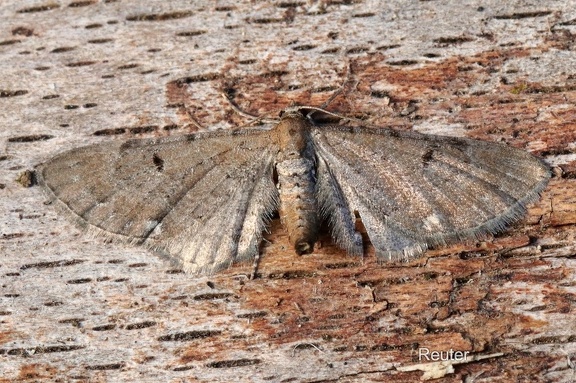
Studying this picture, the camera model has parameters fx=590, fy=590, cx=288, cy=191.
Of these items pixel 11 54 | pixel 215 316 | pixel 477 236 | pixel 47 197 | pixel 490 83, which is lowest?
pixel 215 316

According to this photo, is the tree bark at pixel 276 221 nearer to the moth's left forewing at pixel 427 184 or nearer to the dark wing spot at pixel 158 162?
the moth's left forewing at pixel 427 184

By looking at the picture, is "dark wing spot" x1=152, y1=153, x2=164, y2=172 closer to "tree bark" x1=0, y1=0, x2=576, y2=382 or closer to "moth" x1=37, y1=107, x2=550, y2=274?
"moth" x1=37, y1=107, x2=550, y2=274

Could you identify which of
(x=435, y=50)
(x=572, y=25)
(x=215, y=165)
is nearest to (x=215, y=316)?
(x=215, y=165)

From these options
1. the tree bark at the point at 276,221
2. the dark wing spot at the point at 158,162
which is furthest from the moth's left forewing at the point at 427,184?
the dark wing spot at the point at 158,162

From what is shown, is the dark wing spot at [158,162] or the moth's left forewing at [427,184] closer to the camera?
the moth's left forewing at [427,184]

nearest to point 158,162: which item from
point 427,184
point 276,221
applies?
point 276,221

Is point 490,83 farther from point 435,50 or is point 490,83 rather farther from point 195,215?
point 195,215

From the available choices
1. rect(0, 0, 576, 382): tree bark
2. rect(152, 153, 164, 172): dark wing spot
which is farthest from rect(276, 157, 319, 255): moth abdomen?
rect(152, 153, 164, 172): dark wing spot
